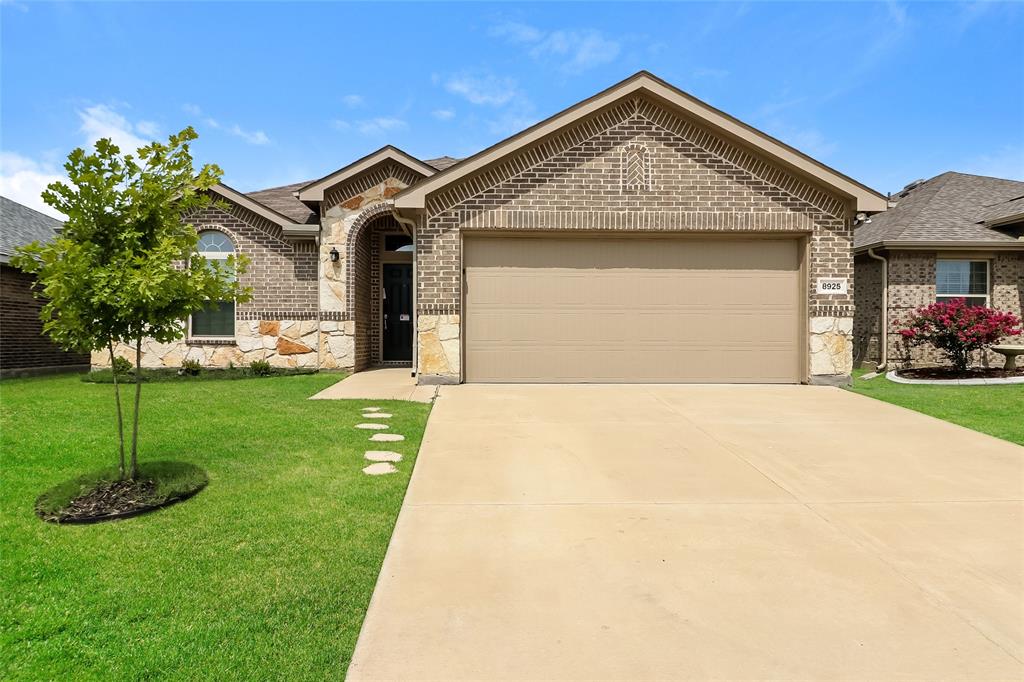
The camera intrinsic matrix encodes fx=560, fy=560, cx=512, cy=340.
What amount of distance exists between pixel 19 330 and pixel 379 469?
1309 centimetres

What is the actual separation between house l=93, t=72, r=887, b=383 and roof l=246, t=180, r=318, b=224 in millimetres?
4735

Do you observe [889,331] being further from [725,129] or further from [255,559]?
[255,559]

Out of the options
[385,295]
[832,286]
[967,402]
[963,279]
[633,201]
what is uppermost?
[633,201]

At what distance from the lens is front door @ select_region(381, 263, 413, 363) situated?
47.0 ft

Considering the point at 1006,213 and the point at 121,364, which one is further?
the point at 1006,213

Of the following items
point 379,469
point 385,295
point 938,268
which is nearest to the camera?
point 379,469

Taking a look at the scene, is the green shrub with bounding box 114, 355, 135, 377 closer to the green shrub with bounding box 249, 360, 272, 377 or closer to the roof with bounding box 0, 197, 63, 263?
the green shrub with bounding box 249, 360, 272, 377

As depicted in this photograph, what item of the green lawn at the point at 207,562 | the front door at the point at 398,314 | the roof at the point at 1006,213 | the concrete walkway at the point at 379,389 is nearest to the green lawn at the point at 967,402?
the roof at the point at 1006,213

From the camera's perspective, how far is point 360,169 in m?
12.5

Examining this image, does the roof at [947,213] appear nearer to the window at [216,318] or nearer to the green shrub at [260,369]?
the green shrub at [260,369]

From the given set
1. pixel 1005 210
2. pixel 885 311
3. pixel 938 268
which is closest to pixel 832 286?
pixel 885 311

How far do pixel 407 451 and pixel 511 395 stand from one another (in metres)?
3.57

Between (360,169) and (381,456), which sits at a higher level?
(360,169)

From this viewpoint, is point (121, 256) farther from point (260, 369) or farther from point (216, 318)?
point (216, 318)
